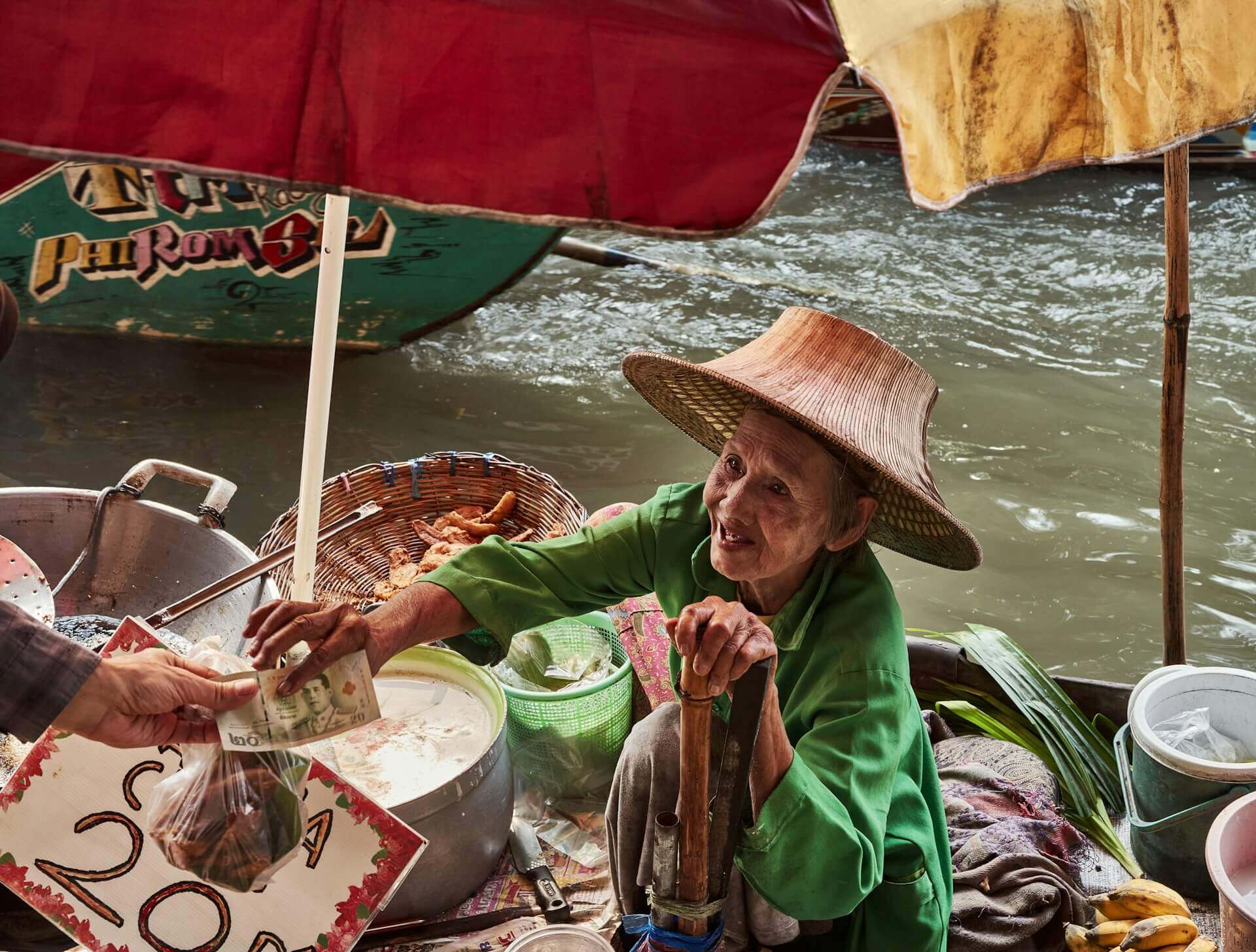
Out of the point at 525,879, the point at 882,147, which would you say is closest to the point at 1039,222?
the point at 882,147

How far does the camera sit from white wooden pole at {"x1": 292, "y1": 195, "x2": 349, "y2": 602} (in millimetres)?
1616

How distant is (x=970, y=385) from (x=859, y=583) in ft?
14.4

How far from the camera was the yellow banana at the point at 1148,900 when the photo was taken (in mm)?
2355

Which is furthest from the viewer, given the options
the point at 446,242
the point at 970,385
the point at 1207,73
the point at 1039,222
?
the point at 1039,222

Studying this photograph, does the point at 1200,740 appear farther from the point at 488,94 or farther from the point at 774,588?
the point at 488,94

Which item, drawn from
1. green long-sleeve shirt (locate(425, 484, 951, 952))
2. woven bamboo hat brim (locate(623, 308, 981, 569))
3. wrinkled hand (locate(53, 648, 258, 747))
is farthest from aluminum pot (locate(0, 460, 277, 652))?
woven bamboo hat brim (locate(623, 308, 981, 569))

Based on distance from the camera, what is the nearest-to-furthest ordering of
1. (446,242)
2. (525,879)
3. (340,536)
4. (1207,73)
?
(1207,73)
(525,879)
(340,536)
(446,242)

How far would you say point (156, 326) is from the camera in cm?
539

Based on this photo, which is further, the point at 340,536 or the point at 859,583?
the point at 340,536

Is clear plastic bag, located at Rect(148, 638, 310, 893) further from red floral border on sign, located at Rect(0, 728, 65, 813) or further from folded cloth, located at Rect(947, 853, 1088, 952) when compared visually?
folded cloth, located at Rect(947, 853, 1088, 952)

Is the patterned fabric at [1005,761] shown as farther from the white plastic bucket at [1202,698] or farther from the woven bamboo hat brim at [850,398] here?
the woven bamboo hat brim at [850,398]

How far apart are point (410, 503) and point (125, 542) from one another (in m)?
0.96

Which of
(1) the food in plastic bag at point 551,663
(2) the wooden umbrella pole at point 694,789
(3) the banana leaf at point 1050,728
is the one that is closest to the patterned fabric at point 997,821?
(3) the banana leaf at point 1050,728

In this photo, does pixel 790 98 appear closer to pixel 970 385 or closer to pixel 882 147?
pixel 970 385
